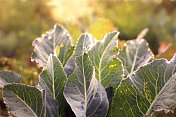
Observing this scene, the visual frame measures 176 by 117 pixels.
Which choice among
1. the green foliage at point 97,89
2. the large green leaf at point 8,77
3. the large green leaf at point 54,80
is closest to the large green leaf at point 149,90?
the green foliage at point 97,89

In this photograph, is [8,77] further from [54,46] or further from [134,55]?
[134,55]

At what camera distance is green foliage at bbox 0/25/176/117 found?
0.37 m

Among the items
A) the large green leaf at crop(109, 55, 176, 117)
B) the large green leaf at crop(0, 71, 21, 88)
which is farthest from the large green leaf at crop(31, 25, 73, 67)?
the large green leaf at crop(109, 55, 176, 117)

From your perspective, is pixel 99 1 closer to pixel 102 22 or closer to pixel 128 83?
pixel 102 22

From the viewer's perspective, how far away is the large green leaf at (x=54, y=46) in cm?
51

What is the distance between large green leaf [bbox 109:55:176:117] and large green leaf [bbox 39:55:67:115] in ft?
0.38

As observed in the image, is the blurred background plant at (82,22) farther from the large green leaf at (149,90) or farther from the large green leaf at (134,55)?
the large green leaf at (149,90)

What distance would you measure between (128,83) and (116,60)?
7cm

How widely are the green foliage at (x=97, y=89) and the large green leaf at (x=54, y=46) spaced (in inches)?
2.8

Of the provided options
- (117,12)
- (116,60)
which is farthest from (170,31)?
(116,60)

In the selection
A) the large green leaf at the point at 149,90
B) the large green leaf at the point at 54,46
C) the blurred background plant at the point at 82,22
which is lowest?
the large green leaf at the point at 149,90

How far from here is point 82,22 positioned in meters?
1.78

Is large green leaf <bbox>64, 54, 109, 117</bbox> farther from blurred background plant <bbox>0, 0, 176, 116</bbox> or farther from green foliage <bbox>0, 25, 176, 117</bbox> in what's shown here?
blurred background plant <bbox>0, 0, 176, 116</bbox>

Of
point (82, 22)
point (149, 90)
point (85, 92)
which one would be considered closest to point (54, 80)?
point (85, 92)
